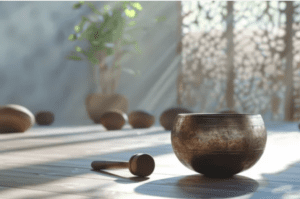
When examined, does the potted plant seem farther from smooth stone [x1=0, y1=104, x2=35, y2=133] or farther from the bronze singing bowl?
the bronze singing bowl

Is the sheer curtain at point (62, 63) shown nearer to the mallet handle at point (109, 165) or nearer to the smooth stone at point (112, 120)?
the smooth stone at point (112, 120)

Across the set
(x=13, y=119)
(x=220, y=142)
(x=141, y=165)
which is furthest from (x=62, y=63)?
(x=220, y=142)

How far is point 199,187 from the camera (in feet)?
4.09

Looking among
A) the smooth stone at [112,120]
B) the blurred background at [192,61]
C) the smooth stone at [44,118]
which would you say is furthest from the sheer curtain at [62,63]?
the smooth stone at [112,120]

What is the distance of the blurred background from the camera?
5.44m

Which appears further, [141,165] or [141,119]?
[141,119]

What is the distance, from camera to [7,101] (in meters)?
5.16

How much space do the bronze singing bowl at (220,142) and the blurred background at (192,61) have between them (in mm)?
4236

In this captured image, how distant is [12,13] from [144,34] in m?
2.28

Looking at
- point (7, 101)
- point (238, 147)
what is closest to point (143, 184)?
point (238, 147)

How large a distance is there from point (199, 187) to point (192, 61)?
5067 mm

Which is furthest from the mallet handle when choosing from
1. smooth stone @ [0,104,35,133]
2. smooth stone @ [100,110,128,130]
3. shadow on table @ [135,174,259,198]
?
smooth stone @ [100,110,128,130]

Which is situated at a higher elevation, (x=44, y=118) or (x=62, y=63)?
(x=62, y=63)

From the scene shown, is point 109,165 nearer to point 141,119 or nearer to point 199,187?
point 199,187
